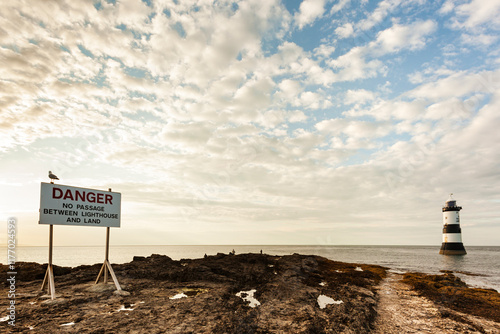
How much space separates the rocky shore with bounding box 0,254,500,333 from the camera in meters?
9.77

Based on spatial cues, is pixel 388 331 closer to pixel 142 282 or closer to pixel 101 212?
pixel 142 282

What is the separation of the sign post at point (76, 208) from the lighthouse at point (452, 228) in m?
73.7

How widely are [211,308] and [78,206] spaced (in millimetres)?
9062

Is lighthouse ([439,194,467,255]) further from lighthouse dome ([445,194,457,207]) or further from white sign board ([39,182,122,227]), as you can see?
white sign board ([39,182,122,227])

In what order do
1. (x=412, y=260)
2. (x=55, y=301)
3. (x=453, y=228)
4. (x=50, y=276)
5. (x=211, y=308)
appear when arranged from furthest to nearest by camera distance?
(x=453, y=228), (x=412, y=260), (x=50, y=276), (x=211, y=308), (x=55, y=301)

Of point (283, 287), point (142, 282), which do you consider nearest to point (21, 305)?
point (142, 282)

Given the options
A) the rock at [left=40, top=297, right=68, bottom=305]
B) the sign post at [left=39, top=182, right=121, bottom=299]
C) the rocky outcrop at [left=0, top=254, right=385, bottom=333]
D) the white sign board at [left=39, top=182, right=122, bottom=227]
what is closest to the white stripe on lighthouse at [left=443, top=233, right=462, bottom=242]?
the rocky outcrop at [left=0, top=254, right=385, bottom=333]

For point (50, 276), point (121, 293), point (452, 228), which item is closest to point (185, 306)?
point (121, 293)

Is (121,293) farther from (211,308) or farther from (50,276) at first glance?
(211,308)

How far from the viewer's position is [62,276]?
17.8 meters

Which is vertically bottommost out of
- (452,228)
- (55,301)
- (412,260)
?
(412,260)

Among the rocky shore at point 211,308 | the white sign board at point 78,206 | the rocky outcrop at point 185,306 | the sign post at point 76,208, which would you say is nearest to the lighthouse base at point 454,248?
the rocky shore at point 211,308

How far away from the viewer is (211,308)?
39.0 feet

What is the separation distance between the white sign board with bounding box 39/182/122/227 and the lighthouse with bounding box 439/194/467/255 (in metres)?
73.7
